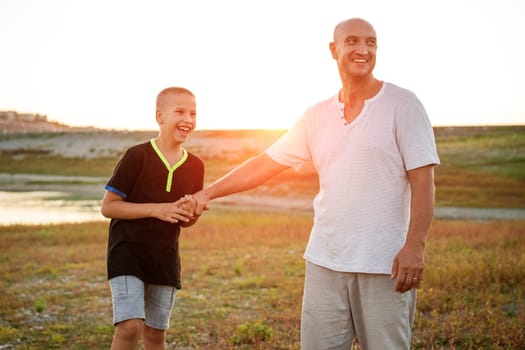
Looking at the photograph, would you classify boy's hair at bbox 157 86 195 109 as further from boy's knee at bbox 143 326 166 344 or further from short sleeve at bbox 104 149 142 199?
boy's knee at bbox 143 326 166 344

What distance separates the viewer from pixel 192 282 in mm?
9797

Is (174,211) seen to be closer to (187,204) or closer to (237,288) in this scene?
(187,204)

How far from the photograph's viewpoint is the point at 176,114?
4.12m

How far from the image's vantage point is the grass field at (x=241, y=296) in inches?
246

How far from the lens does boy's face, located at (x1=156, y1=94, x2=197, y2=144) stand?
13.5ft

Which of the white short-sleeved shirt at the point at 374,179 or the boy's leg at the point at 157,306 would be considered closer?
the white short-sleeved shirt at the point at 374,179

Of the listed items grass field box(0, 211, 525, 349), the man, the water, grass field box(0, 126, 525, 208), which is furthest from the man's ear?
grass field box(0, 126, 525, 208)

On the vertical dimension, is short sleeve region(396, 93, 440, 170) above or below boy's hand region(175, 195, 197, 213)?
above

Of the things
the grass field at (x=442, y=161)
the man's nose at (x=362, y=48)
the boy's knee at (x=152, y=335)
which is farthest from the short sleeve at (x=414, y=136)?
the grass field at (x=442, y=161)

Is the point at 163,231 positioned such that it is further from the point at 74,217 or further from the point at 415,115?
the point at 74,217

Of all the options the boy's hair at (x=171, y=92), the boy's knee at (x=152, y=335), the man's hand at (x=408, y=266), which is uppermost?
the boy's hair at (x=171, y=92)

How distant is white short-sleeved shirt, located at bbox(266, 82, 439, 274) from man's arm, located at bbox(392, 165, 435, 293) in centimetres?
6

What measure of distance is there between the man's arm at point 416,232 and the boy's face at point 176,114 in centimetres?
169

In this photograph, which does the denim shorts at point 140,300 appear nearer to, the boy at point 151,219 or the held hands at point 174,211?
the boy at point 151,219
